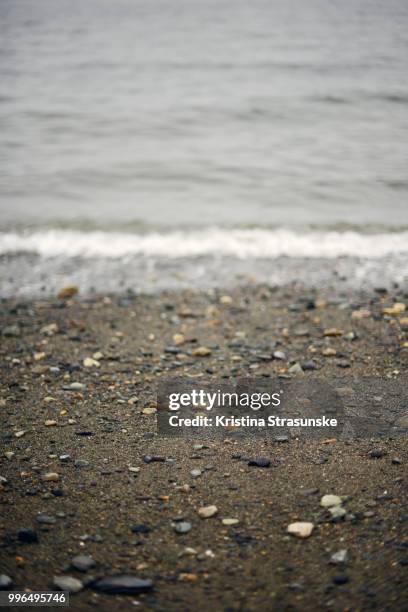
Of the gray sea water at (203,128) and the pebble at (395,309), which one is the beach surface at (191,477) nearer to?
the pebble at (395,309)

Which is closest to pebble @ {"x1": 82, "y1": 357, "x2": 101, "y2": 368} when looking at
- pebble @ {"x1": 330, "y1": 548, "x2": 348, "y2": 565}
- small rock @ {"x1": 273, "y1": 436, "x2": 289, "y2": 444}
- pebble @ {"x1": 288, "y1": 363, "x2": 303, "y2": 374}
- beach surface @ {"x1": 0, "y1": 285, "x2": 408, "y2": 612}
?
beach surface @ {"x1": 0, "y1": 285, "x2": 408, "y2": 612}

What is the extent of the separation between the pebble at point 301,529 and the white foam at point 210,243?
169 inches

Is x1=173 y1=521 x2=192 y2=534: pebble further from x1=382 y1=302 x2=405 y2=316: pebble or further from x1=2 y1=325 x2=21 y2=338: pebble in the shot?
x1=382 y1=302 x2=405 y2=316: pebble

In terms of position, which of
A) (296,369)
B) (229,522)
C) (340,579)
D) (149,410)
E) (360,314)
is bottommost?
(340,579)

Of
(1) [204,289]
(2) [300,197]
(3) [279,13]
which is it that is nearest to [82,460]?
(1) [204,289]

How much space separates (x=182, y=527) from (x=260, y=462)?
61 centimetres

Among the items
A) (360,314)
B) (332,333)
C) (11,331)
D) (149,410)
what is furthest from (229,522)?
(11,331)

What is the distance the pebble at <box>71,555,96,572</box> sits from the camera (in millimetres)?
2283

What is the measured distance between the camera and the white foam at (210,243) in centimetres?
658

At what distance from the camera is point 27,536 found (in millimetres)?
2441

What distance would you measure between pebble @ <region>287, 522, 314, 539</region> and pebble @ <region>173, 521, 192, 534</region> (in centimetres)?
45

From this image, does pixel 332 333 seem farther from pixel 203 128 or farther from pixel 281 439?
pixel 203 128

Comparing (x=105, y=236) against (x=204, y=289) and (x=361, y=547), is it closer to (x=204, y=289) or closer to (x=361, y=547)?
(x=204, y=289)

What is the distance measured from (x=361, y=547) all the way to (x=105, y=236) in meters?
5.57
